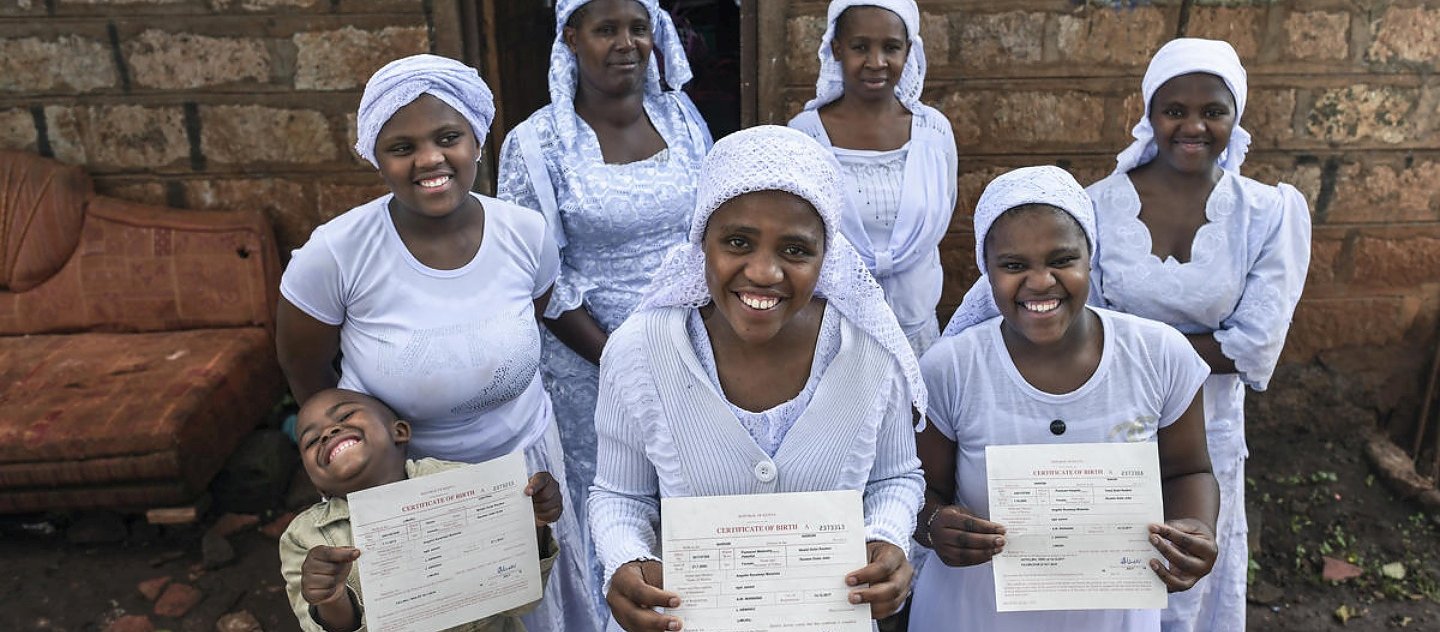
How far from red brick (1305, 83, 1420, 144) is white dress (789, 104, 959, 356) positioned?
2.22 meters

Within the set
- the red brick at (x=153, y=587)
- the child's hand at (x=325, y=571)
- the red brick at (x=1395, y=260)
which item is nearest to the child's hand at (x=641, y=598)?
the child's hand at (x=325, y=571)

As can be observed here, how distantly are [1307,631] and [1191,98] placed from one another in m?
2.28

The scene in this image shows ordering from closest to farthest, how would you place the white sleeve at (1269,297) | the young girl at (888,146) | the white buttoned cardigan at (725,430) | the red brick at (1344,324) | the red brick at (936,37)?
the white buttoned cardigan at (725,430) → the white sleeve at (1269,297) → the young girl at (888,146) → the red brick at (936,37) → the red brick at (1344,324)

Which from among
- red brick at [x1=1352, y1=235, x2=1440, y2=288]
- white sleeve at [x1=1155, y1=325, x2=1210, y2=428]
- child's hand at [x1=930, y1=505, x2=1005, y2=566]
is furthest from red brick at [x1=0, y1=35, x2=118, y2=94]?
red brick at [x1=1352, y1=235, x2=1440, y2=288]

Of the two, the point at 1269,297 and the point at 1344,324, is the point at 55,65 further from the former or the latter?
the point at 1344,324

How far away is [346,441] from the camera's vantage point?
6.77 ft

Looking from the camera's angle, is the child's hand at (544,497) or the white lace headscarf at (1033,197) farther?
the child's hand at (544,497)

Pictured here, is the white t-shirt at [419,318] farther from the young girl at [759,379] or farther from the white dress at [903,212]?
the white dress at [903,212]

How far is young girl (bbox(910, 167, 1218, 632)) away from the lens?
2006 mm

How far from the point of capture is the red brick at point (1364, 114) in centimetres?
432

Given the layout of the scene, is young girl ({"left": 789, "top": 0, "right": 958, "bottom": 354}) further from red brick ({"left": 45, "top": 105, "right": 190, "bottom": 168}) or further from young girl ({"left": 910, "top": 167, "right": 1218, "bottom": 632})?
red brick ({"left": 45, "top": 105, "right": 190, "bottom": 168})

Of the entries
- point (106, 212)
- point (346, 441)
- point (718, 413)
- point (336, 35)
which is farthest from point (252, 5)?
point (718, 413)

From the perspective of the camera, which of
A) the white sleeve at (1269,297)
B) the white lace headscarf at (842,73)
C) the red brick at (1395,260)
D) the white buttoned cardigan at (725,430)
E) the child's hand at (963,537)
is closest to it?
the white buttoned cardigan at (725,430)

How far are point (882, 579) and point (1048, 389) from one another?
0.64 metres
